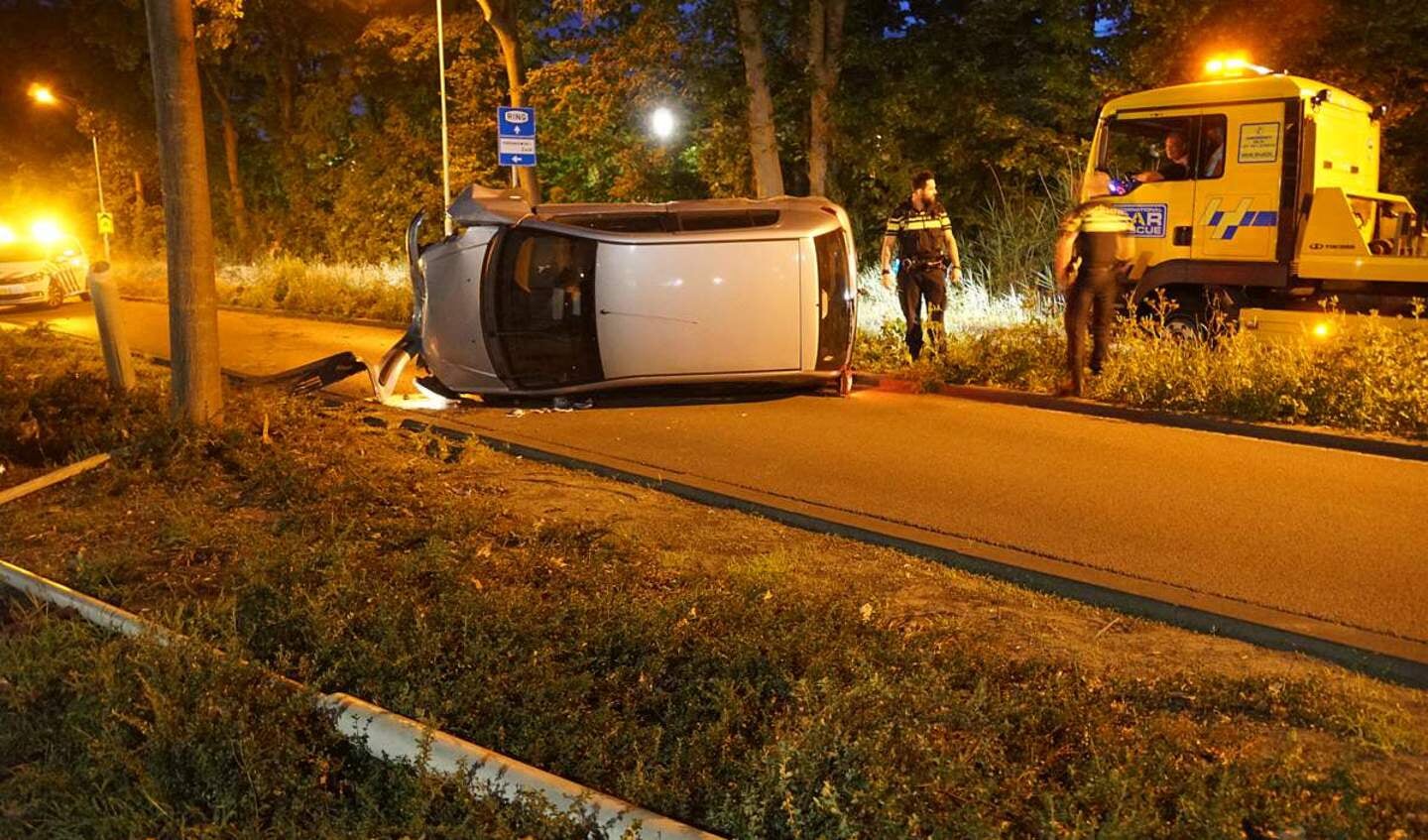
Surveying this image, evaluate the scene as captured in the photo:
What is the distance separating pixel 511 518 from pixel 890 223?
20.1 feet

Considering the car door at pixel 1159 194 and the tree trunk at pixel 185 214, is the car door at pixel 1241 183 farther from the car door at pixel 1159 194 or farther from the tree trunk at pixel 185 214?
the tree trunk at pixel 185 214

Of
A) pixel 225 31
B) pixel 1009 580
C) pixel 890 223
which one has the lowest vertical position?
pixel 1009 580

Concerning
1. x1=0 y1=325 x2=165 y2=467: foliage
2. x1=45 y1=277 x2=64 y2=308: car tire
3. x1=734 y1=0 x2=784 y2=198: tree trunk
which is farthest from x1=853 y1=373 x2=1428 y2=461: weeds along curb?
x1=45 y1=277 x2=64 y2=308: car tire

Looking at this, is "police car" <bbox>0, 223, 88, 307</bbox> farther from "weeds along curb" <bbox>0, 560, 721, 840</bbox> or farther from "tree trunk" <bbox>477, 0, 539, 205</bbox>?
"weeds along curb" <bbox>0, 560, 721, 840</bbox>

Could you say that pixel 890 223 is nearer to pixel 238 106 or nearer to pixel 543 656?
pixel 543 656

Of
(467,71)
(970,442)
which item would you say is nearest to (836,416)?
(970,442)

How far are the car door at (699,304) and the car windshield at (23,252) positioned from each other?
17.6m

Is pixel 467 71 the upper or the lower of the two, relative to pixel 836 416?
upper

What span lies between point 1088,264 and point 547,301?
183 inches

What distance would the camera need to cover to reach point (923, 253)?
10.9 m

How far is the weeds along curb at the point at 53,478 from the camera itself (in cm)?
686

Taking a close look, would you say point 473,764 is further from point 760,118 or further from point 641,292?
point 760,118

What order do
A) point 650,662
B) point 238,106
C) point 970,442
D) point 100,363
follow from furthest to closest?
point 238,106, point 100,363, point 970,442, point 650,662

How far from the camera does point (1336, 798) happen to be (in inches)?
119
